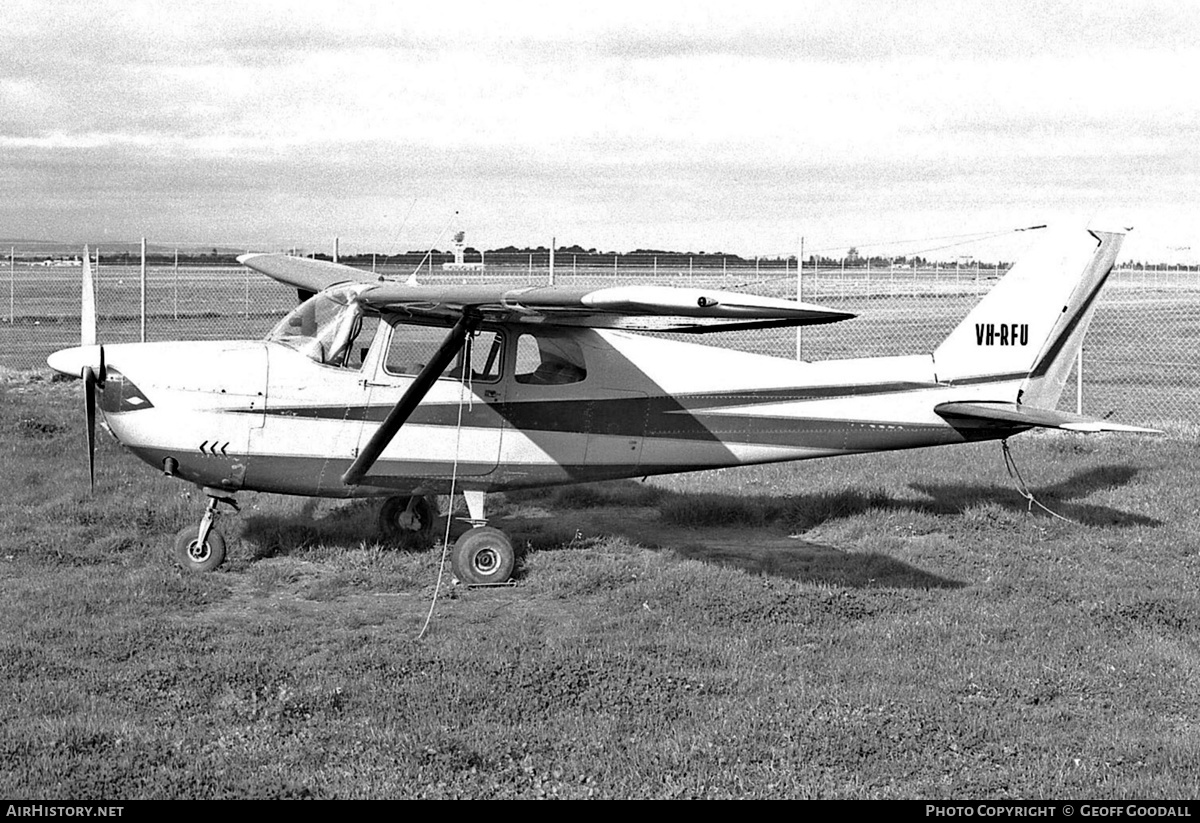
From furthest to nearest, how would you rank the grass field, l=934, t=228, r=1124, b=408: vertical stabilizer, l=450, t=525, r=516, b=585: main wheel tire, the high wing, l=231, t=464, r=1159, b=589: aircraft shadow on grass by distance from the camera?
l=934, t=228, r=1124, b=408: vertical stabilizer < l=231, t=464, r=1159, b=589: aircraft shadow on grass < l=450, t=525, r=516, b=585: main wheel tire < the high wing < the grass field

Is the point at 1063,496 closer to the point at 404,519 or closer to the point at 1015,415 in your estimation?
the point at 1015,415

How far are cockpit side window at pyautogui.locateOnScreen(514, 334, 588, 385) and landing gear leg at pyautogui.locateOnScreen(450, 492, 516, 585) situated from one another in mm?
1325

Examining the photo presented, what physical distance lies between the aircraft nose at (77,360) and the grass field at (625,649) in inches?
62.9

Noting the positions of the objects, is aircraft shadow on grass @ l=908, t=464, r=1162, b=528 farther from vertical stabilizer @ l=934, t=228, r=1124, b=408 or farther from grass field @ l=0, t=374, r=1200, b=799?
vertical stabilizer @ l=934, t=228, r=1124, b=408

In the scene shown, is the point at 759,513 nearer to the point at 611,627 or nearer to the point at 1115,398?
the point at 611,627

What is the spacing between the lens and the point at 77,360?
356 inches

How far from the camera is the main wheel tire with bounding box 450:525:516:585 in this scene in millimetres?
9445

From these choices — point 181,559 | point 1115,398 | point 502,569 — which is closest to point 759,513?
point 502,569

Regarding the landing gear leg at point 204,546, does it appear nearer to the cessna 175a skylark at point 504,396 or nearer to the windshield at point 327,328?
the cessna 175a skylark at point 504,396

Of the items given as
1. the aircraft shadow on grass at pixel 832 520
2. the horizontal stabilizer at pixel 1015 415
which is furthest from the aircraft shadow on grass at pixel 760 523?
the horizontal stabilizer at pixel 1015 415

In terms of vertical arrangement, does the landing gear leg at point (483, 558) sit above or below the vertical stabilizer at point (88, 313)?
below

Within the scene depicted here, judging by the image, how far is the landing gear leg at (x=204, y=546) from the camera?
31.2 feet

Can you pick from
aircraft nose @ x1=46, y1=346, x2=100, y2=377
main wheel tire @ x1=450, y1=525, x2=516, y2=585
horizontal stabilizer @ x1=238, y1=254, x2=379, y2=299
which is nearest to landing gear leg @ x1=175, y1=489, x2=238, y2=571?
aircraft nose @ x1=46, y1=346, x2=100, y2=377

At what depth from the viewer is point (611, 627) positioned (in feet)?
27.0
